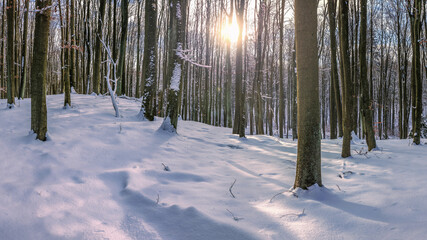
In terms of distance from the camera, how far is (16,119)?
5559mm

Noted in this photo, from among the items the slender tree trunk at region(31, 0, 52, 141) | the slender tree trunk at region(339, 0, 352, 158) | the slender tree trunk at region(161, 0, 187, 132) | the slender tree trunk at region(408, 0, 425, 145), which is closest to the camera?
the slender tree trunk at region(31, 0, 52, 141)

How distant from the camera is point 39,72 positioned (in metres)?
4.46

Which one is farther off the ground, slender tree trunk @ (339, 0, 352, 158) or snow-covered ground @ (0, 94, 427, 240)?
slender tree trunk @ (339, 0, 352, 158)

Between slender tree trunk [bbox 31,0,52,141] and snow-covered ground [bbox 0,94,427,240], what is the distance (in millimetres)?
309

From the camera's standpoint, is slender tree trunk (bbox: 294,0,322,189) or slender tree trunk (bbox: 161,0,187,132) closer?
slender tree trunk (bbox: 294,0,322,189)

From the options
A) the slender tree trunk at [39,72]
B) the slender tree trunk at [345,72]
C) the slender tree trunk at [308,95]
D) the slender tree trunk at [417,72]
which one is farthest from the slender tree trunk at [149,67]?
the slender tree trunk at [417,72]

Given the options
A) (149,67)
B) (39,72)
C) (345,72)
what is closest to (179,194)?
(39,72)

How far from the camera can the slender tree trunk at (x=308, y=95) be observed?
305cm

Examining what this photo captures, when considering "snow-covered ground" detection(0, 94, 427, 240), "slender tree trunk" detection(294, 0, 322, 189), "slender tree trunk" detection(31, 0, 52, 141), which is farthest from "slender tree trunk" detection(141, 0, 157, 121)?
"slender tree trunk" detection(294, 0, 322, 189)

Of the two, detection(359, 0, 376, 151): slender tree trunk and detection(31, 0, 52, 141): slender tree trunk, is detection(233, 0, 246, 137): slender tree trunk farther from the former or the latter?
detection(31, 0, 52, 141): slender tree trunk

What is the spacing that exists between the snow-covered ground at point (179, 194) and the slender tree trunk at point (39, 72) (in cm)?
31

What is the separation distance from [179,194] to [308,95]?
2281mm

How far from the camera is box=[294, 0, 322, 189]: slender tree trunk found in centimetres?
305

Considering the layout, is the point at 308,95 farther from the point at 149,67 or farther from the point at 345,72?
the point at 149,67
